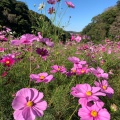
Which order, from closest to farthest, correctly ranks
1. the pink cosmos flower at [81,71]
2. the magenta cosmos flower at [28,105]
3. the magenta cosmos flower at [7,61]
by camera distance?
the magenta cosmos flower at [28,105] → the pink cosmos flower at [81,71] → the magenta cosmos flower at [7,61]

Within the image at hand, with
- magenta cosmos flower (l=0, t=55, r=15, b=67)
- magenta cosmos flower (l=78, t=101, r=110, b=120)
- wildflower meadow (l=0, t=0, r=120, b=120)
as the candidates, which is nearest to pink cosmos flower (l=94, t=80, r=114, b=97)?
wildflower meadow (l=0, t=0, r=120, b=120)

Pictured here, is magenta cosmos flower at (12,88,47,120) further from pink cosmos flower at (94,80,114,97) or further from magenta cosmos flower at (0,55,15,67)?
magenta cosmos flower at (0,55,15,67)

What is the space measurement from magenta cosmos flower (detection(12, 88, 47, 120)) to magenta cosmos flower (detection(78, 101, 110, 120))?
15cm

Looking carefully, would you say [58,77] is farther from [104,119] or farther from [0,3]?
[0,3]

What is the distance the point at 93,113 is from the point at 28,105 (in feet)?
0.80

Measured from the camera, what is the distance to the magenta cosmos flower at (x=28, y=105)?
838 mm

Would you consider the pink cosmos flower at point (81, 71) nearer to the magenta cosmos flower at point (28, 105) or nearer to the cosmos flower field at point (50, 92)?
the cosmos flower field at point (50, 92)

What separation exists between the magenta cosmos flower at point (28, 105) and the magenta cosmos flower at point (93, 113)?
15cm

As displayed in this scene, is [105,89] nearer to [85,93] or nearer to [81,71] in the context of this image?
[85,93]

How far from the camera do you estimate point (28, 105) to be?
87 cm

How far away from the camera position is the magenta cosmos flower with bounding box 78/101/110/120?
921 millimetres

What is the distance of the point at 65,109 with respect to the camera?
1597 mm

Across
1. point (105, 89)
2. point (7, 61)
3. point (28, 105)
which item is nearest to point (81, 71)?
point (105, 89)

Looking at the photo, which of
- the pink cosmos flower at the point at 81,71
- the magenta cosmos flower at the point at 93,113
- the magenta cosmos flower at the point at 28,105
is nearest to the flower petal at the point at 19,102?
the magenta cosmos flower at the point at 28,105
